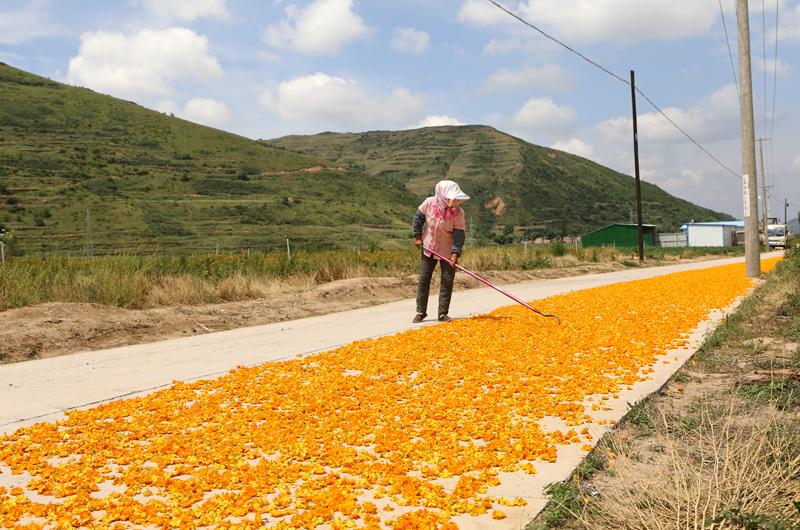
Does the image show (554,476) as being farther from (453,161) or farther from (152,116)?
(453,161)

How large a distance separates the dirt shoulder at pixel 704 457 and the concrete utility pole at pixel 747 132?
500 inches

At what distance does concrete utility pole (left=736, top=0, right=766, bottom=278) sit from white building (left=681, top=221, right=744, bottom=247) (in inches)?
2730

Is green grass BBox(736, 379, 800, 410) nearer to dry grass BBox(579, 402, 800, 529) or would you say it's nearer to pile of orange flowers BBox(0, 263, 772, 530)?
pile of orange flowers BBox(0, 263, 772, 530)

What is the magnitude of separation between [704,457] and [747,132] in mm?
18167

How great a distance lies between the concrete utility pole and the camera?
63.2ft

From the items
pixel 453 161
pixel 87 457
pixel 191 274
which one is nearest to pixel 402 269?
pixel 191 274

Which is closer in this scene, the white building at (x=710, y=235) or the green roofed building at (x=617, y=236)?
the green roofed building at (x=617, y=236)

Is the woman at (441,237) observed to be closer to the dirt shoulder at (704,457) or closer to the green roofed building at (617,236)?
the dirt shoulder at (704,457)

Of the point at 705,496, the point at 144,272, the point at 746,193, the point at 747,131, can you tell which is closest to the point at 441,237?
the point at 144,272

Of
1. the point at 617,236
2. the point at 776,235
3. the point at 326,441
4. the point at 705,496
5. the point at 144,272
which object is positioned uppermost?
the point at 617,236

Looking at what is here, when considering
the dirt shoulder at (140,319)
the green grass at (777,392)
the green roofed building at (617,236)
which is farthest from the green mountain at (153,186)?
the green grass at (777,392)

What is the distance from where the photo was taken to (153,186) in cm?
6775

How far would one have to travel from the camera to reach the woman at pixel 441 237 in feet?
38.5

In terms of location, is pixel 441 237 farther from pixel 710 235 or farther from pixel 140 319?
pixel 710 235
